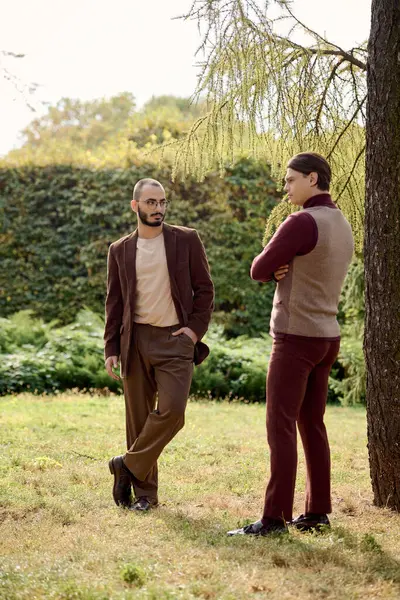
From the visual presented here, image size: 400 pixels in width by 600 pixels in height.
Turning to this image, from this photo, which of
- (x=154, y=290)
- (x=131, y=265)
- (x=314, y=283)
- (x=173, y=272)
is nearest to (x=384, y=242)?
(x=314, y=283)

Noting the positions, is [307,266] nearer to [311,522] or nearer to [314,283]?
[314,283]

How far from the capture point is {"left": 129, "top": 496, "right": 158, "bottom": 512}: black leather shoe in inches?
196

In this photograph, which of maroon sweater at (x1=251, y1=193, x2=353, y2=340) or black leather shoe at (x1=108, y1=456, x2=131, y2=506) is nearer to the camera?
maroon sweater at (x1=251, y1=193, x2=353, y2=340)

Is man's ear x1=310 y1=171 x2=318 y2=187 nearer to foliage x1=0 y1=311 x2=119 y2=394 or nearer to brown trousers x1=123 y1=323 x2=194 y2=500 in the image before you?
brown trousers x1=123 y1=323 x2=194 y2=500

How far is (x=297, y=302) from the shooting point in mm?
4301

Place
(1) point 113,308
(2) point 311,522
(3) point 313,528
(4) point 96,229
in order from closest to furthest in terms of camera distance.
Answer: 1. (3) point 313,528
2. (2) point 311,522
3. (1) point 113,308
4. (4) point 96,229

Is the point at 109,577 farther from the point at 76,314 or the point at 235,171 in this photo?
the point at 235,171

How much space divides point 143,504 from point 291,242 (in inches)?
74.4

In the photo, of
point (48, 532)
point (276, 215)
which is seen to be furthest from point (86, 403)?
point (48, 532)

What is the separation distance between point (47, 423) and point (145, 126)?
24.2 feet

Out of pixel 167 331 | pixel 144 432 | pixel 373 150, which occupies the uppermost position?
pixel 373 150

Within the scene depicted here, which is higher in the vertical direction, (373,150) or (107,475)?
(373,150)

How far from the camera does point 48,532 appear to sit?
440cm

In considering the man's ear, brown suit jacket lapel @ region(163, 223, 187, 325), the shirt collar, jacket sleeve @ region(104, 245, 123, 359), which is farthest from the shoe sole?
the man's ear
